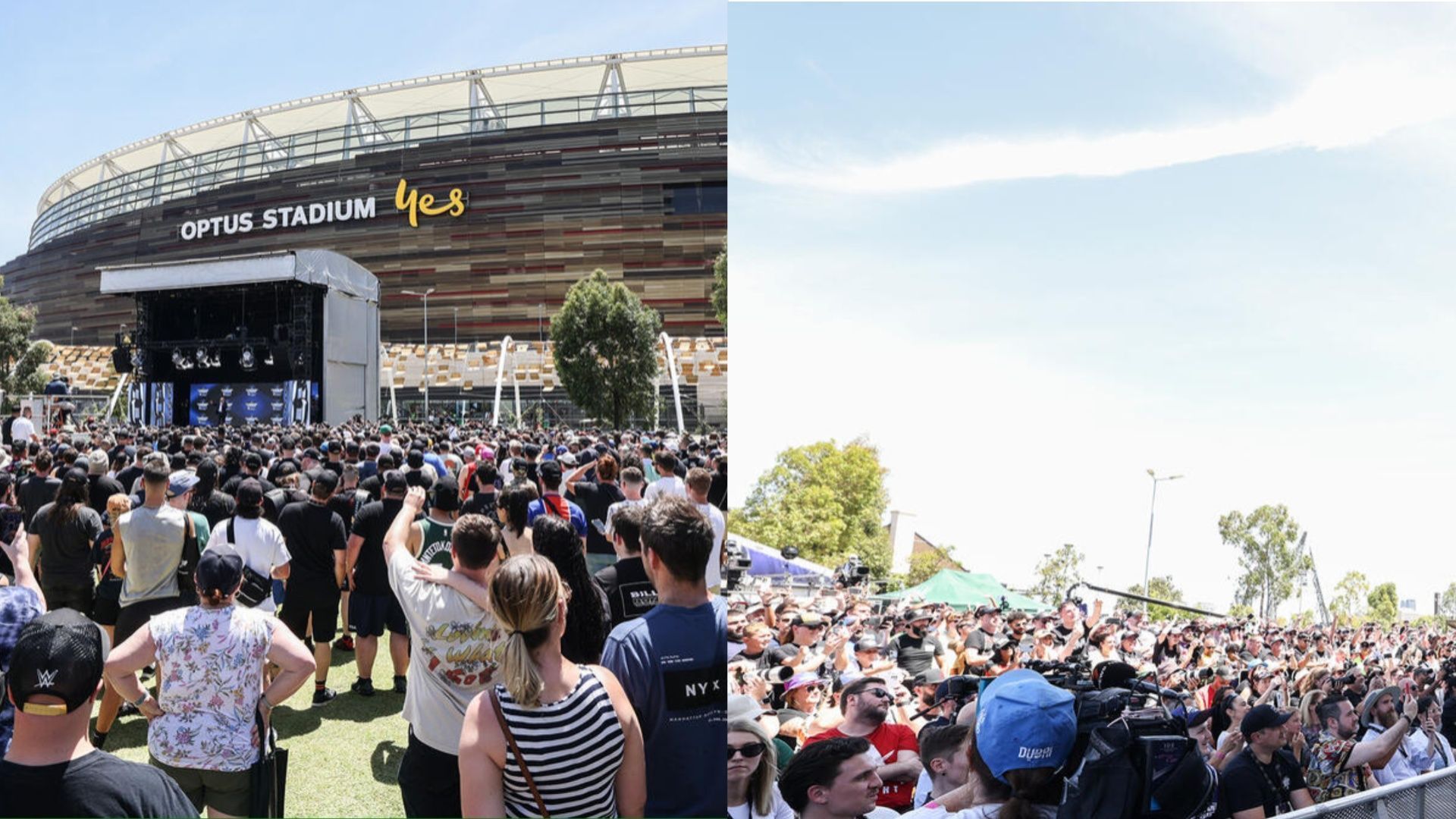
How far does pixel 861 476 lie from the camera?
12.3 feet

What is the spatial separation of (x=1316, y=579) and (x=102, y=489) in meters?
7.23

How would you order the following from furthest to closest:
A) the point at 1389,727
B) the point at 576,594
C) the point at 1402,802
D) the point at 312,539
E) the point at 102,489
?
the point at 102,489, the point at 1389,727, the point at 312,539, the point at 1402,802, the point at 576,594

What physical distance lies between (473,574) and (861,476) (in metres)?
1.39

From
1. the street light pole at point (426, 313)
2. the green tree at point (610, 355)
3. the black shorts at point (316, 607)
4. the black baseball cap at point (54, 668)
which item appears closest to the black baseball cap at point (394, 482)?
the black shorts at point (316, 607)

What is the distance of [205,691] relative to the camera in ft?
9.59

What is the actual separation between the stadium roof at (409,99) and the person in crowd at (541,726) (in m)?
38.7

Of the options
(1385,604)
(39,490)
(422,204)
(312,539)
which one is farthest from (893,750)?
(422,204)

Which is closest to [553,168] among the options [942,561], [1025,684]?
[942,561]

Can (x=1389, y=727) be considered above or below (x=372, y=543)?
below

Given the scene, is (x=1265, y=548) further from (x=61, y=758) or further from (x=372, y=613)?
(x=61, y=758)

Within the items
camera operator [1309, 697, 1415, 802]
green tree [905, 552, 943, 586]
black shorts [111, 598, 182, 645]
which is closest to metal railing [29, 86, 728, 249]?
green tree [905, 552, 943, 586]

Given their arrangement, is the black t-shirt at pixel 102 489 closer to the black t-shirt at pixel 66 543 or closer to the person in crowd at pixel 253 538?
the black t-shirt at pixel 66 543

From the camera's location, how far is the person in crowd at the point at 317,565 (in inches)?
210

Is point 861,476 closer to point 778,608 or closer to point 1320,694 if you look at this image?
point 778,608
